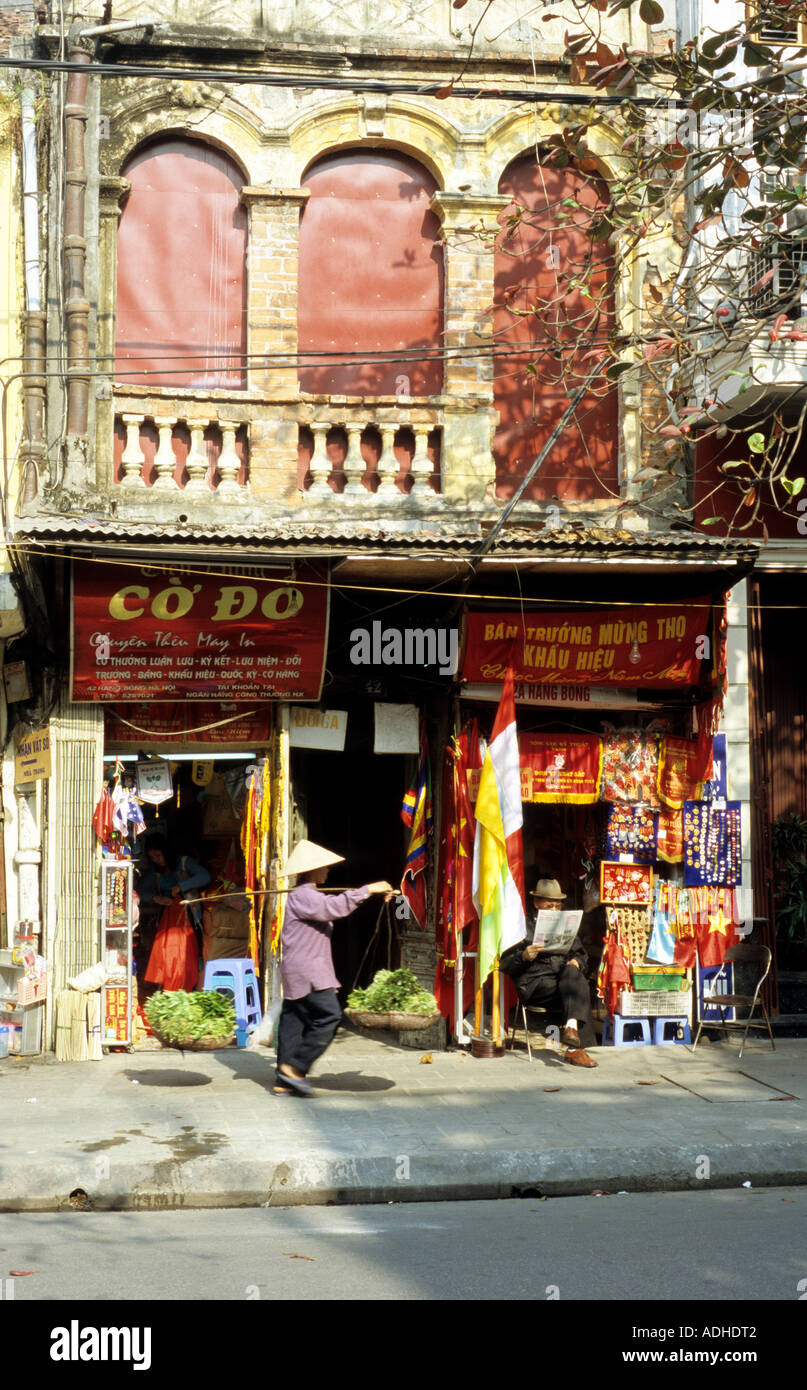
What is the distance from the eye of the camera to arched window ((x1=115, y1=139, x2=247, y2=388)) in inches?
454

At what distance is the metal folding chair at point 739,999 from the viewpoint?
10.9m

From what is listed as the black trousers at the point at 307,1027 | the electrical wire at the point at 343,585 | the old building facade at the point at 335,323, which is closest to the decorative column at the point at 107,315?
the old building facade at the point at 335,323

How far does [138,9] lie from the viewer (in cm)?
1145

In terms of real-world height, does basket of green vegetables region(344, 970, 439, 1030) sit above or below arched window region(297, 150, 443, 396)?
below

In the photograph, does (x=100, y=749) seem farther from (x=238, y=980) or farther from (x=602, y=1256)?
(x=602, y=1256)

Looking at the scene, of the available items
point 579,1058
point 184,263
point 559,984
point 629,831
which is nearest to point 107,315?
point 184,263

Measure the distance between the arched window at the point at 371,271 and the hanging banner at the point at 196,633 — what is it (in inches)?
77.5

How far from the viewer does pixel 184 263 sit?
11.6m

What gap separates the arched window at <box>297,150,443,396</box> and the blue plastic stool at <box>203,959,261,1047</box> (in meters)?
4.58

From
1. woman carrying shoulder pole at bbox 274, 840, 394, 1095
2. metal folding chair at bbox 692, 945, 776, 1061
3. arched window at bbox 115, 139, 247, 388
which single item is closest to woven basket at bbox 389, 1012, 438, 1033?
woman carrying shoulder pole at bbox 274, 840, 394, 1095

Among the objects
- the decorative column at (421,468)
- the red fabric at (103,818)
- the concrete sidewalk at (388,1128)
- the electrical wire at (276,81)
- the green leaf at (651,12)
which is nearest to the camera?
the concrete sidewalk at (388,1128)

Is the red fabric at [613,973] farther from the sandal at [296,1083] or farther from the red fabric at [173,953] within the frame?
the red fabric at [173,953]

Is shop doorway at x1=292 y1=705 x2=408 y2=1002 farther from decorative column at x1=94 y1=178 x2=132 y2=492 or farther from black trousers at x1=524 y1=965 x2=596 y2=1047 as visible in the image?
decorative column at x1=94 y1=178 x2=132 y2=492

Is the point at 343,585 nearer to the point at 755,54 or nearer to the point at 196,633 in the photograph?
the point at 196,633
